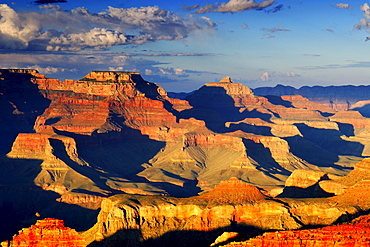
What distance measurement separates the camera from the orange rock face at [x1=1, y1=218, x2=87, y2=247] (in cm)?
9381

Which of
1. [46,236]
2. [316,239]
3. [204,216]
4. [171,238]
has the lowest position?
[171,238]

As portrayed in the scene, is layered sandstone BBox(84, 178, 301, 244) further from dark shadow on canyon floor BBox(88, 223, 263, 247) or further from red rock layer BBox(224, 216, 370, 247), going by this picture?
red rock layer BBox(224, 216, 370, 247)

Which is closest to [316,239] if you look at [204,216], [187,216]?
[204,216]

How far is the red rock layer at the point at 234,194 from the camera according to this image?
108875mm

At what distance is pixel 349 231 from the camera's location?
229 ft

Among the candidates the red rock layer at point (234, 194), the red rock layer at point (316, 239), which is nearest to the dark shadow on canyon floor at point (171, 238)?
the red rock layer at point (234, 194)

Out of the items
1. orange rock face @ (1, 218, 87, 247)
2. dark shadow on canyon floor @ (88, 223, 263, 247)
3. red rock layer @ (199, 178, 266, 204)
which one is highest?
red rock layer @ (199, 178, 266, 204)

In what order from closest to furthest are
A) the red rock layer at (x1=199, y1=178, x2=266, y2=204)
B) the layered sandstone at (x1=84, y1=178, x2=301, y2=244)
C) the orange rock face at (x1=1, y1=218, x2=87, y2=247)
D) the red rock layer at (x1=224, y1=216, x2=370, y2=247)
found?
the red rock layer at (x1=224, y1=216, x2=370, y2=247) < the orange rock face at (x1=1, y1=218, x2=87, y2=247) < the layered sandstone at (x1=84, y1=178, x2=301, y2=244) < the red rock layer at (x1=199, y1=178, x2=266, y2=204)

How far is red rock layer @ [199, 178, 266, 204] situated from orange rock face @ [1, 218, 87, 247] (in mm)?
23089

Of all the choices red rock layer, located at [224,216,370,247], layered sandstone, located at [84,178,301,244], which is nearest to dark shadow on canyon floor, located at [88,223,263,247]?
layered sandstone, located at [84,178,301,244]

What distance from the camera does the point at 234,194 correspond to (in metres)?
110

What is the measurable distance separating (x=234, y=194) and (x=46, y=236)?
1159 inches

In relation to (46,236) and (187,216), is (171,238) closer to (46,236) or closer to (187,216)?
(187,216)

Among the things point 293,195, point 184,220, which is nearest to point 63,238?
point 184,220
